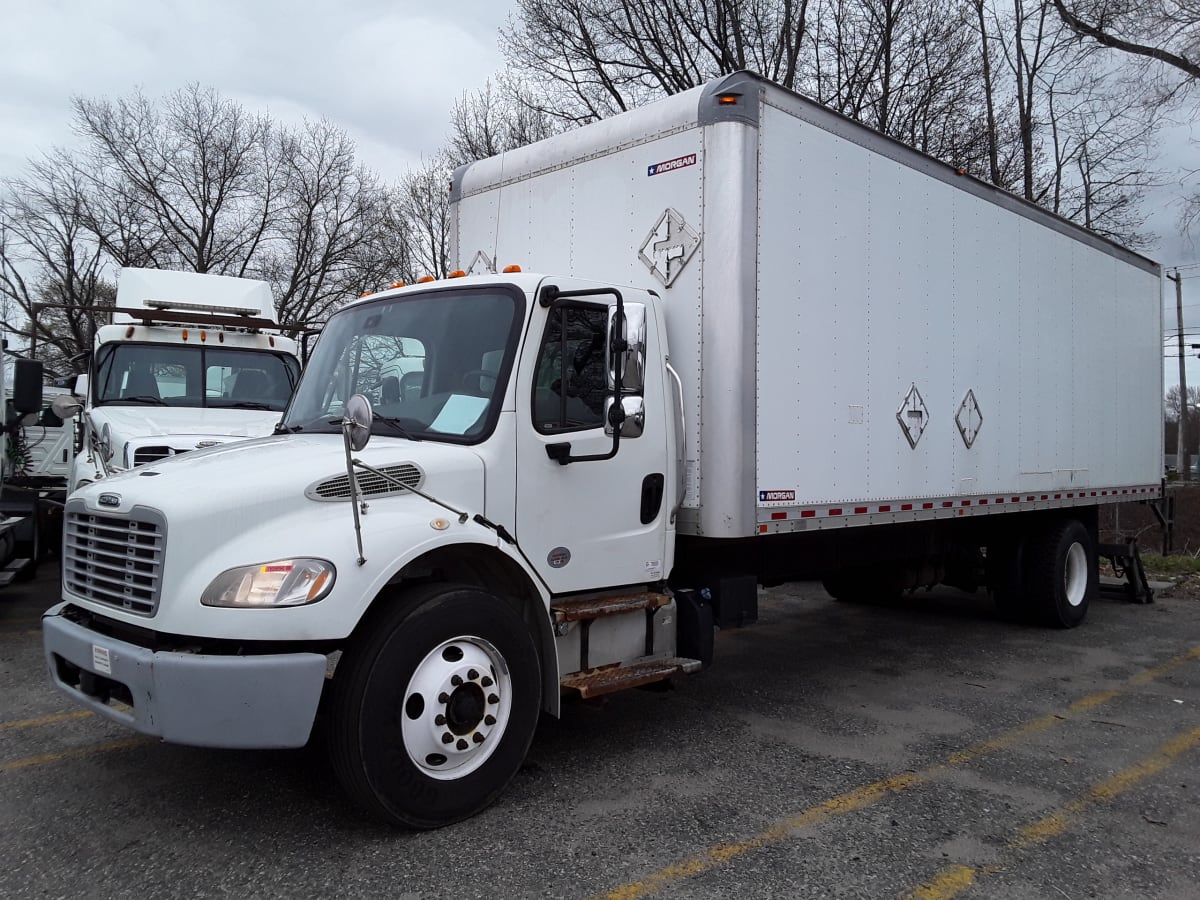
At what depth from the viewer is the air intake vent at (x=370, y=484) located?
12.5ft

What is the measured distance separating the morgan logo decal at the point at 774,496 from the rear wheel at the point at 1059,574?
454 centimetres

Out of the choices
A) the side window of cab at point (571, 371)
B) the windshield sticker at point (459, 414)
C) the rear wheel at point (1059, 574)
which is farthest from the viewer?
the rear wheel at point (1059, 574)

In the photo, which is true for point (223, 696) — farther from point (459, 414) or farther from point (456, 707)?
point (459, 414)

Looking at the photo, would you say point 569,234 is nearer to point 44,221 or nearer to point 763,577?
point 763,577

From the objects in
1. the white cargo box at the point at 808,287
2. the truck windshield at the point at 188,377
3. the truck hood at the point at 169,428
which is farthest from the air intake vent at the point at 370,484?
the truck windshield at the point at 188,377

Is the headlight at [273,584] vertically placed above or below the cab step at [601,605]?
above

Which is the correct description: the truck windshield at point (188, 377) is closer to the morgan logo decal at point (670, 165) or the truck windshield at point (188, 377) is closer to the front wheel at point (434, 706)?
the morgan logo decal at point (670, 165)

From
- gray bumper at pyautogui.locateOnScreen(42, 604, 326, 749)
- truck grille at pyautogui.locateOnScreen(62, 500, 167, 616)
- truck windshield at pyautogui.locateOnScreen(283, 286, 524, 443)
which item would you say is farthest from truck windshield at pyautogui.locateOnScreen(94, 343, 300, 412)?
gray bumper at pyautogui.locateOnScreen(42, 604, 326, 749)

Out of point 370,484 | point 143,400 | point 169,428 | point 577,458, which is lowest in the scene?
point 370,484

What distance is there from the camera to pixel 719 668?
279 inches

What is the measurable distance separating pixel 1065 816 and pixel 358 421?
3.72 metres

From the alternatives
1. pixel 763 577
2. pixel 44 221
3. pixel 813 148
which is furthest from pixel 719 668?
pixel 44 221

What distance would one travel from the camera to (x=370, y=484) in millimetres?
3898

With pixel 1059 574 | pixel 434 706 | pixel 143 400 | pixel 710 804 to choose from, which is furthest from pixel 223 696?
pixel 1059 574
